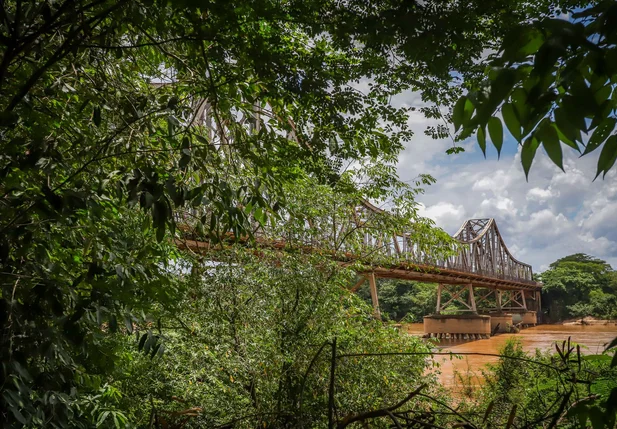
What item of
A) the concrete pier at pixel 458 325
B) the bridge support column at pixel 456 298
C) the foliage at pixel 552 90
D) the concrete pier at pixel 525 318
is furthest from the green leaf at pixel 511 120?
the concrete pier at pixel 525 318

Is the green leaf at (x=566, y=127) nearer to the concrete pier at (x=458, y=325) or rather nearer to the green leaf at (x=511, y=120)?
the green leaf at (x=511, y=120)

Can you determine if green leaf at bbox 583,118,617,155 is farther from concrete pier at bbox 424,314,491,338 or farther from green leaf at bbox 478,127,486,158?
concrete pier at bbox 424,314,491,338

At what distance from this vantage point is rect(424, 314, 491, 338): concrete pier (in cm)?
1802

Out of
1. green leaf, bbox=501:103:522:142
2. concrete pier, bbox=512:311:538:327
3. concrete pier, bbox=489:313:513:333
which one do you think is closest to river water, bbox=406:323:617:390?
green leaf, bbox=501:103:522:142

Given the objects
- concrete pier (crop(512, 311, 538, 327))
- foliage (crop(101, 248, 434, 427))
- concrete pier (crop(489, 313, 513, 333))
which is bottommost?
foliage (crop(101, 248, 434, 427))

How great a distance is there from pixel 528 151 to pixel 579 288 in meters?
24.7

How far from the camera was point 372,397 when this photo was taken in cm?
383

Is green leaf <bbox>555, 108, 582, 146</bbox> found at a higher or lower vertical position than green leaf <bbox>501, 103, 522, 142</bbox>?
lower

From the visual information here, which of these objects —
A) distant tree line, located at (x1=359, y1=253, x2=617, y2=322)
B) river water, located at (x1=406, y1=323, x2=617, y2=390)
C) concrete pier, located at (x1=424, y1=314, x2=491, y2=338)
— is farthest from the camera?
distant tree line, located at (x1=359, y1=253, x2=617, y2=322)

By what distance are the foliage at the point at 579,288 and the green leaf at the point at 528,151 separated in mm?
19253

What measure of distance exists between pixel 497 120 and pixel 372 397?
3684 millimetres

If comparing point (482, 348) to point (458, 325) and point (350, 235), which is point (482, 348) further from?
point (350, 235)

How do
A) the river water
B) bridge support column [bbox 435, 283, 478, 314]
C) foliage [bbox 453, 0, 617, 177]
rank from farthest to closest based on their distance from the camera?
bridge support column [bbox 435, 283, 478, 314], the river water, foliage [bbox 453, 0, 617, 177]

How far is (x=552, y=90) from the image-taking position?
1.56ft
